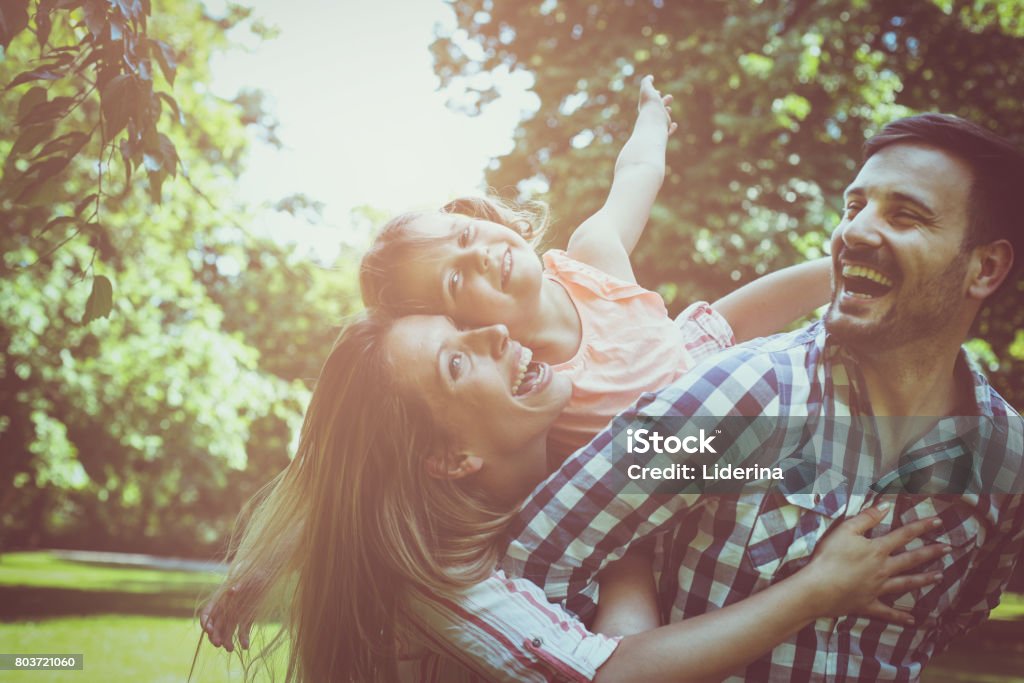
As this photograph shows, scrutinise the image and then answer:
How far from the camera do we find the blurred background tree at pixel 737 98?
17.5 ft

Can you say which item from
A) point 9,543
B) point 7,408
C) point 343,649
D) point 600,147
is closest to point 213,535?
point 9,543

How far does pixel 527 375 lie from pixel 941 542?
2.59 ft

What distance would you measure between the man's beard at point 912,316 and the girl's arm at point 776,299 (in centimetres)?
69

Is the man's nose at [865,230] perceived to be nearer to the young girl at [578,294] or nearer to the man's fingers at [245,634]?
the young girl at [578,294]

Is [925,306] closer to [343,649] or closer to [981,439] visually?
[981,439]

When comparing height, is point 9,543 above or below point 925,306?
below

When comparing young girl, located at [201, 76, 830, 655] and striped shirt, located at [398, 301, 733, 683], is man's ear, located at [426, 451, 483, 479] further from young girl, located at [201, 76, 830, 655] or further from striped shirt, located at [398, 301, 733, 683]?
striped shirt, located at [398, 301, 733, 683]

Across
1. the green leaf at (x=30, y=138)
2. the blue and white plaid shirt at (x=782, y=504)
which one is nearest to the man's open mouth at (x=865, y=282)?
the blue and white plaid shirt at (x=782, y=504)

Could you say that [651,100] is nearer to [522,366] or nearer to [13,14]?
[522,366]

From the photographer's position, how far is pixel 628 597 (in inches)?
58.5

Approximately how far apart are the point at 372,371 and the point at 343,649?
53 cm

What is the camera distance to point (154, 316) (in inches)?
287

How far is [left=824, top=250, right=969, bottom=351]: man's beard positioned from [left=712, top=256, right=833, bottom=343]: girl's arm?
69 cm

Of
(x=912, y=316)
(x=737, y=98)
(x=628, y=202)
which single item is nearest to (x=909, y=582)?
(x=912, y=316)
